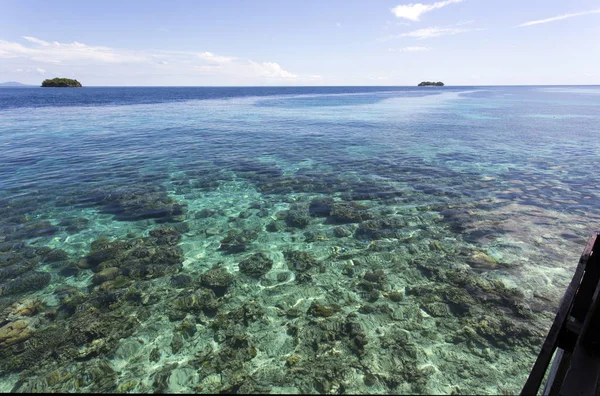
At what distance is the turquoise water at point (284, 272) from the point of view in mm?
7449

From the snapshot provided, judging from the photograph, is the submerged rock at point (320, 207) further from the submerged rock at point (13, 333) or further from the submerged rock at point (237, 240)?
the submerged rock at point (13, 333)

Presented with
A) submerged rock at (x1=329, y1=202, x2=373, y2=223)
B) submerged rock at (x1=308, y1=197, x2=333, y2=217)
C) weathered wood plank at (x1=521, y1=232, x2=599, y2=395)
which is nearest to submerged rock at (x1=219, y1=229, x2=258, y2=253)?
submerged rock at (x1=308, y1=197, x2=333, y2=217)

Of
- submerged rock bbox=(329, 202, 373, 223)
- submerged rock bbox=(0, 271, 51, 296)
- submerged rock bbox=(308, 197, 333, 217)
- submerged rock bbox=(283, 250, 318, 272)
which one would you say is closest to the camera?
submerged rock bbox=(0, 271, 51, 296)

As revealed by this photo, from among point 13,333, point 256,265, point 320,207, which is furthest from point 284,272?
point 13,333

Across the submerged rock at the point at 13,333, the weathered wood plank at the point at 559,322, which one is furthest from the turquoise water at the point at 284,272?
the weathered wood plank at the point at 559,322

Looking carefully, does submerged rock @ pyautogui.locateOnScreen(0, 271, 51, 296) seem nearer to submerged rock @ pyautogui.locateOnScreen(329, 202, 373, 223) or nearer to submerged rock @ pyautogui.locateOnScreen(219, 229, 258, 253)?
submerged rock @ pyautogui.locateOnScreen(219, 229, 258, 253)

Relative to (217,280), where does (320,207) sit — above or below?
above

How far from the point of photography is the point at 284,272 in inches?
448

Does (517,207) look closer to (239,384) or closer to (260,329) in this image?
(260,329)

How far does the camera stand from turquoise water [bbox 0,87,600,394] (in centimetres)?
745

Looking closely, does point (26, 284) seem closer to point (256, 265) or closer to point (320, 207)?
point (256, 265)

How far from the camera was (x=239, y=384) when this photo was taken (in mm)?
7012

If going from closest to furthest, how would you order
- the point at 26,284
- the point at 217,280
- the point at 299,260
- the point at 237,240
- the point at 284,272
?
the point at 26,284
the point at 217,280
the point at 284,272
the point at 299,260
the point at 237,240

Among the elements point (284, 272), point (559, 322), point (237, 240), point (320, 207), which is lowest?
point (284, 272)
